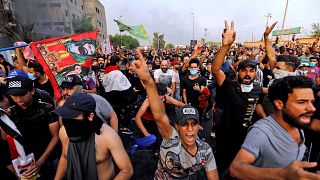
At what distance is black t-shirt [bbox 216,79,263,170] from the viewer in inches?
110

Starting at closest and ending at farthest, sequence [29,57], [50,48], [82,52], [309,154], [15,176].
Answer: [309,154] → [15,176] → [50,48] → [82,52] → [29,57]

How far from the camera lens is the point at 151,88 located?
207 cm

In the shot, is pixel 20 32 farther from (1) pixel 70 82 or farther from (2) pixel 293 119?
(2) pixel 293 119

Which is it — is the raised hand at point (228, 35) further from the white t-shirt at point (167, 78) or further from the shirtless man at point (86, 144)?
the white t-shirt at point (167, 78)

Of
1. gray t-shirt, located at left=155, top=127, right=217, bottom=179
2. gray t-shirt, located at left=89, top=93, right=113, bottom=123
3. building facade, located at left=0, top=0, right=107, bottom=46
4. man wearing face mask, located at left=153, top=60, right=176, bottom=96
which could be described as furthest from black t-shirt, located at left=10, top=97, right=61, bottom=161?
building facade, located at left=0, top=0, right=107, bottom=46

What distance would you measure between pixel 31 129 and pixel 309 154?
2.85 meters

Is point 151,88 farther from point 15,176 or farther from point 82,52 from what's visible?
point 82,52

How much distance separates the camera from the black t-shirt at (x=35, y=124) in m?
2.34

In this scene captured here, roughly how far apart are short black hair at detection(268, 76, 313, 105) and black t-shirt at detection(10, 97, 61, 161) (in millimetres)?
2398

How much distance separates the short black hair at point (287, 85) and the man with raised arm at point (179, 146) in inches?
30.2

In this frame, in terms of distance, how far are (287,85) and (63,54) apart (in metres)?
3.48

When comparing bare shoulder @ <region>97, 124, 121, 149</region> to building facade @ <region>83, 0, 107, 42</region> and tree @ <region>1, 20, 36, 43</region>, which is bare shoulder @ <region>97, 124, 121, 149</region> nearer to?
tree @ <region>1, 20, 36, 43</region>

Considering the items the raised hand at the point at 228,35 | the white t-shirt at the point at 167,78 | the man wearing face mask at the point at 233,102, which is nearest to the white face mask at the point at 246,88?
the man wearing face mask at the point at 233,102

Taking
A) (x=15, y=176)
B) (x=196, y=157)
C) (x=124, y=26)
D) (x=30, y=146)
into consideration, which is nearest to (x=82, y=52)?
(x=30, y=146)
